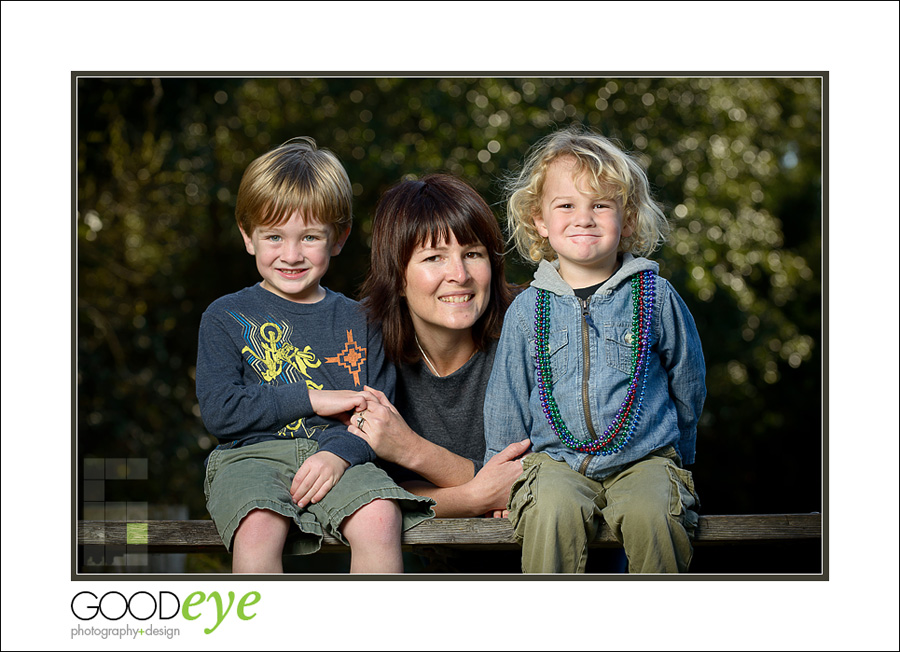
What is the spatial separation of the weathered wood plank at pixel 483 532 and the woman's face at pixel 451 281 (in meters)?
0.63

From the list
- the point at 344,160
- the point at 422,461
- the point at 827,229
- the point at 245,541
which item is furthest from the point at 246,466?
the point at 344,160

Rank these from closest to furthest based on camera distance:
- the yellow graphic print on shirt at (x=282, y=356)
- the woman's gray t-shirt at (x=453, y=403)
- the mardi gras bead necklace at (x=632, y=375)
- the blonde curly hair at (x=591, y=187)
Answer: the mardi gras bead necklace at (x=632, y=375)
the blonde curly hair at (x=591, y=187)
the yellow graphic print on shirt at (x=282, y=356)
the woman's gray t-shirt at (x=453, y=403)

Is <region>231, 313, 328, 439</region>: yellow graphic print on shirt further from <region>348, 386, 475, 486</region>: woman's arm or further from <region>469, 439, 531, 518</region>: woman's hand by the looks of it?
<region>469, 439, 531, 518</region>: woman's hand

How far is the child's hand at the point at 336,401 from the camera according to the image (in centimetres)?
277

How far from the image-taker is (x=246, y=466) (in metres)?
2.70

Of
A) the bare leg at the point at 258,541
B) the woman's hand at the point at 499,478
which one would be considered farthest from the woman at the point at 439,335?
the bare leg at the point at 258,541

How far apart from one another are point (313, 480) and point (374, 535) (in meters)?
0.24

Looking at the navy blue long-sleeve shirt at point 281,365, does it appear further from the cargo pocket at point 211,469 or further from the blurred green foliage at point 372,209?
the blurred green foliage at point 372,209

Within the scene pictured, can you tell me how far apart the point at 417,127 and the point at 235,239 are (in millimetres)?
1562

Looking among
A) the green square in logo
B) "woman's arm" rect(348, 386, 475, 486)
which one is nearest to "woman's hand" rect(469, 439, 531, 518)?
"woman's arm" rect(348, 386, 475, 486)

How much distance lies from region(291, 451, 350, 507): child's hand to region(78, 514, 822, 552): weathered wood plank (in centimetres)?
13

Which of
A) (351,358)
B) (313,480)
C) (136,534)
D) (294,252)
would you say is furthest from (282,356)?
(136,534)

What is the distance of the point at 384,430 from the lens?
2789 millimetres

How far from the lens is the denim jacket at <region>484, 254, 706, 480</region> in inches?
105
